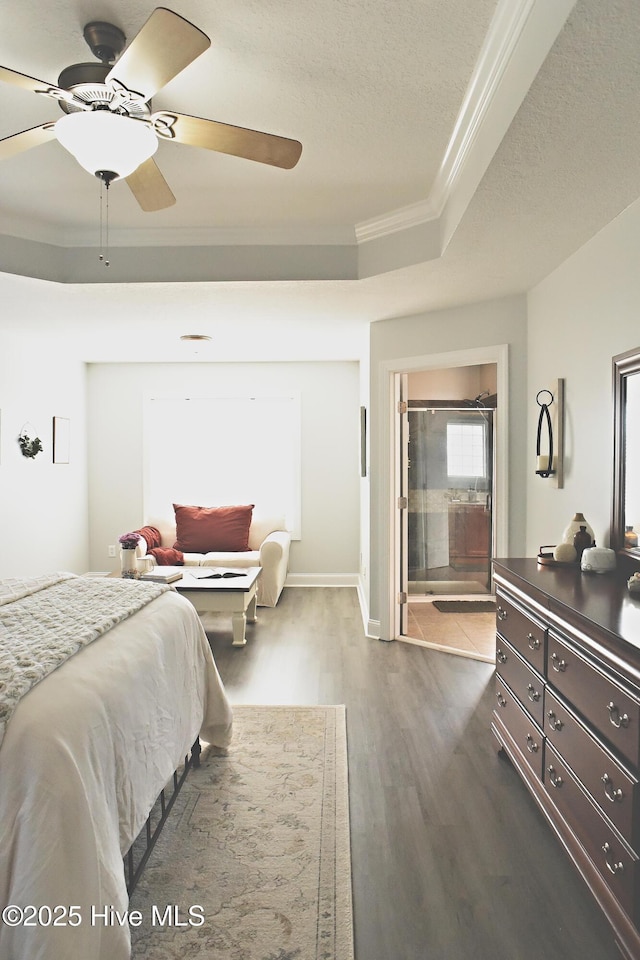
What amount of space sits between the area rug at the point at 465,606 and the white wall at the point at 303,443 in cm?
114

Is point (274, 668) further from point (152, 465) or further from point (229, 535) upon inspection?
point (152, 465)

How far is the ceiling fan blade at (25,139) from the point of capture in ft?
6.62

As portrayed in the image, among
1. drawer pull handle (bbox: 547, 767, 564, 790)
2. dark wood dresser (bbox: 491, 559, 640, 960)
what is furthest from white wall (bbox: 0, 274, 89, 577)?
drawer pull handle (bbox: 547, 767, 564, 790)

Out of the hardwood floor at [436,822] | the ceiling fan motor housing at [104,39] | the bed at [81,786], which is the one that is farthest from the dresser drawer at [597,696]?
the ceiling fan motor housing at [104,39]

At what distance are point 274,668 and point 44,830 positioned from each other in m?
2.75

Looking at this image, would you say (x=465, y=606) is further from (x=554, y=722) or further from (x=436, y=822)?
(x=554, y=722)

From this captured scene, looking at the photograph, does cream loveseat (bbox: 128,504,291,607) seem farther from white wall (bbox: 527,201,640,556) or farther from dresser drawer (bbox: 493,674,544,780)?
dresser drawer (bbox: 493,674,544,780)

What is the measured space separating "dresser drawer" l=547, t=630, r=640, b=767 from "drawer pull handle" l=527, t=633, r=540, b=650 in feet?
0.34

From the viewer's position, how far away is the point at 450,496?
5984 mm

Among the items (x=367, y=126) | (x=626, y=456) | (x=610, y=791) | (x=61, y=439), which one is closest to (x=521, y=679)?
(x=610, y=791)

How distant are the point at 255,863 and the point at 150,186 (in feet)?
7.86

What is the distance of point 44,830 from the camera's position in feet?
4.49

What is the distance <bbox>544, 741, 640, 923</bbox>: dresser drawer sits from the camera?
1582mm

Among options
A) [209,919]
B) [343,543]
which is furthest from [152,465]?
[209,919]
